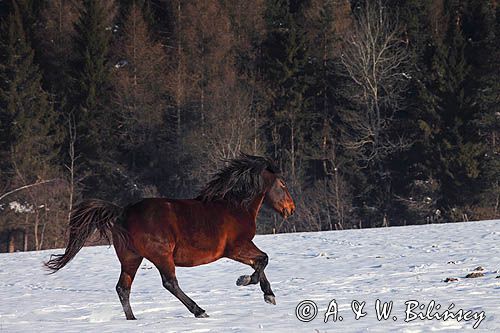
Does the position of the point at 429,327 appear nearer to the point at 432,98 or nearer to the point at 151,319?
the point at 151,319

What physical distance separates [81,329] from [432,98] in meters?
35.4

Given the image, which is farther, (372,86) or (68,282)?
(372,86)

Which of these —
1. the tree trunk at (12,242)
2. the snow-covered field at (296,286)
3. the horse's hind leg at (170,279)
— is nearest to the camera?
the snow-covered field at (296,286)

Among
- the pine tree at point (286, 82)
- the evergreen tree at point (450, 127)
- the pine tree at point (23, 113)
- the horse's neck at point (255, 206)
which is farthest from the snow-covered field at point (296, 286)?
the pine tree at point (286, 82)

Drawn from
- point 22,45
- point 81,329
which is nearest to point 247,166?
point 81,329

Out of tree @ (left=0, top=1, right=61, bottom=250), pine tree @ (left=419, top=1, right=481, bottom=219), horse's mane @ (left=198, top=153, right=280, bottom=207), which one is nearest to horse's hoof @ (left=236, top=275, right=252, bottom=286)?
horse's mane @ (left=198, top=153, right=280, bottom=207)

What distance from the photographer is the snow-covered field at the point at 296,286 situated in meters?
8.96

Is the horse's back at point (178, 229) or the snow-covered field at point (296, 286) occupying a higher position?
the horse's back at point (178, 229)

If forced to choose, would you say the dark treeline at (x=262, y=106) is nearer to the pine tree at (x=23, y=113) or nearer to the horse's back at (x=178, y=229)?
the pine tree at (x=23, y=113)

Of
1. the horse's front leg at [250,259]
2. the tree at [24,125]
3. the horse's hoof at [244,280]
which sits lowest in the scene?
the tree at [24,125]

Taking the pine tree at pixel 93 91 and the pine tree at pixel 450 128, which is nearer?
the pine tree at pixel 450 128

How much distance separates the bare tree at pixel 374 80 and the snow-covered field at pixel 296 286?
20.3 m

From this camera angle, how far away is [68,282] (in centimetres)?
1670

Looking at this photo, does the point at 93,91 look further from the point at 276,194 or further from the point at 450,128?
the point at 276,194
